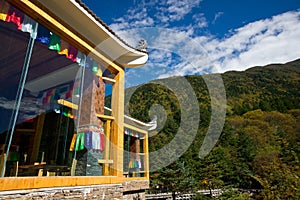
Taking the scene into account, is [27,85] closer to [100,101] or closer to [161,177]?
[100,101]

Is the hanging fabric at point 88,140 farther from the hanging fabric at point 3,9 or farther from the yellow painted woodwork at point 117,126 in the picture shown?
the hanging fabric at point 3,9

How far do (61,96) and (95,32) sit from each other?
8.00 feet

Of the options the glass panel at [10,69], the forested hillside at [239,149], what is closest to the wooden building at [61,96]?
the glass panel at [10,69]

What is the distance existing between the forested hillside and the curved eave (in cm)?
736

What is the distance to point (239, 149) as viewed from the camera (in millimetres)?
22922

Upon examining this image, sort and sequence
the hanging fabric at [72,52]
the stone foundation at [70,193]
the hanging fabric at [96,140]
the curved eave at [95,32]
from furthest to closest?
1. the hanging fabric at [96,140]
2. the hanging fabric at [72,52]
3. the curved eave at [95,32]
4. the stone foundation at [70,193]

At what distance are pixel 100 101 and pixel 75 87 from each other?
0.95m

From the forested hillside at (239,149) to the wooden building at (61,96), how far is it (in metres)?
7.13

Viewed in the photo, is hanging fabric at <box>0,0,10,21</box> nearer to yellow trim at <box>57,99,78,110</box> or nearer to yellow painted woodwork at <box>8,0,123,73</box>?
yellow painted woodwork at <box>8,0,123,73</box>

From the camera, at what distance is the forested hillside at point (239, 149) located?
12.5 m

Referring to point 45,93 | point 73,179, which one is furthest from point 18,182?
point 45,93

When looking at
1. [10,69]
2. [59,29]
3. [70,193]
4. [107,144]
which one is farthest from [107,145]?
[10,69]

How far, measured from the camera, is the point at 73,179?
2.69 metres

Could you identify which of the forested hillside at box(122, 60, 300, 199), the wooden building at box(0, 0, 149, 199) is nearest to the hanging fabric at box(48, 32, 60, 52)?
the wooden building at box(0, 0, 149, 199)
